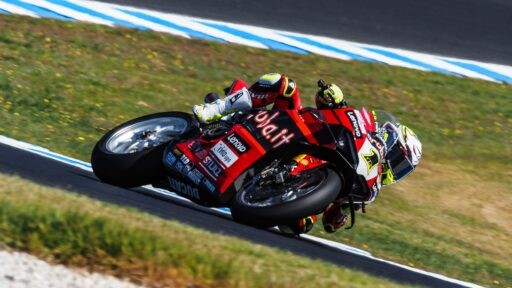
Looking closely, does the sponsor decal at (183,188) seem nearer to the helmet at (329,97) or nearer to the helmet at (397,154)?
the helmet at (329,97)

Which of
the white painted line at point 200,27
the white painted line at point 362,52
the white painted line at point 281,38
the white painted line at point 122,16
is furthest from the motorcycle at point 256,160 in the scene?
the white painted line at point 362,52

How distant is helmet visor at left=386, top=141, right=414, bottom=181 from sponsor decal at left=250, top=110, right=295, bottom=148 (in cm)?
121

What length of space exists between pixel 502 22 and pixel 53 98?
8.37m

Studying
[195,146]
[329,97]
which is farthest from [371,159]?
[195,146]

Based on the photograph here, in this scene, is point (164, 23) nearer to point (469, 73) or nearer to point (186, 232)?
point (469, 73)

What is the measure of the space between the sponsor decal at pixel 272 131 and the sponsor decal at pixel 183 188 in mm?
747

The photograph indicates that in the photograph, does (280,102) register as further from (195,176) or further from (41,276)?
(41,276)

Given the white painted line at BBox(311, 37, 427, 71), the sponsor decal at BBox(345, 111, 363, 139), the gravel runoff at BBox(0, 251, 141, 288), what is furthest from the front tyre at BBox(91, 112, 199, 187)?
the white painted line at BBox(311, 37, 427, 71)

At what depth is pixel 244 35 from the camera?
16047mm

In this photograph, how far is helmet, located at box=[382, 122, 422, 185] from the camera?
9789 millimetres

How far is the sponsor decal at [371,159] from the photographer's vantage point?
9188 millimetres

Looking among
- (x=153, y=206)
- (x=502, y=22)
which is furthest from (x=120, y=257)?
(x=502, y=22)

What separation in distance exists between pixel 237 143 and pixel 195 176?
45 centimetres

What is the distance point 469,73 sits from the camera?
16562 millimetres
